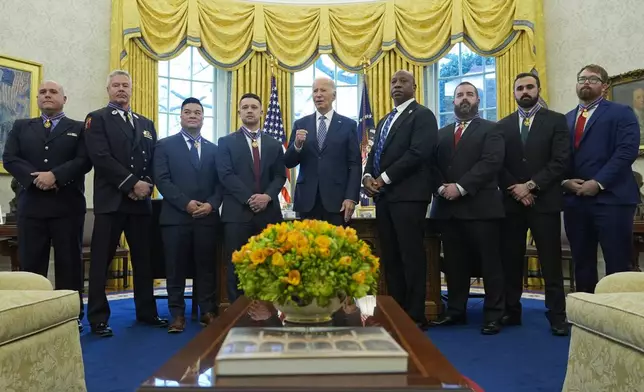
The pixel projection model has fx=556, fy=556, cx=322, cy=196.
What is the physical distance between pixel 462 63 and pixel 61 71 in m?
4.89

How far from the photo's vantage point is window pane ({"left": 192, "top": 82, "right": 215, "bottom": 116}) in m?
7.44

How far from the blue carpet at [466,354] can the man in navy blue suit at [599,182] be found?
560 mm

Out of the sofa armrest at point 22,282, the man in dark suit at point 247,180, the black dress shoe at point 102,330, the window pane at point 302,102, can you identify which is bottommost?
the black dress shoe at point 102,330

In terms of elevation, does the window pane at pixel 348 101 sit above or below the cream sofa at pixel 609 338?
above

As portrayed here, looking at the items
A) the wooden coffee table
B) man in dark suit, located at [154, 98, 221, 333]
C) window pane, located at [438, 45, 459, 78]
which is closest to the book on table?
the wooden coffee table

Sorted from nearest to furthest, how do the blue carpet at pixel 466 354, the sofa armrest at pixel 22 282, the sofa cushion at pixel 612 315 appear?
the sofa cushion at pixel 612 315 → the sofa armrest at pixel 22 282 → the blue carpet at pixel 466 354

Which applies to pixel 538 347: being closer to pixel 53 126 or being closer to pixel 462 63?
pixel 53 126

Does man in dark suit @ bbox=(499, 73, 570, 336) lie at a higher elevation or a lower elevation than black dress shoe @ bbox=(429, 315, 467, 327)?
higher

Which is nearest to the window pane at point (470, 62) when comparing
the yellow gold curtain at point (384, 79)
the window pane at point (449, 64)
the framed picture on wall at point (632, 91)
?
the window pane at point (449, 64)

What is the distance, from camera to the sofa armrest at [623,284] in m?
2.15

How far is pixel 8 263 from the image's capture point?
5.70 meters

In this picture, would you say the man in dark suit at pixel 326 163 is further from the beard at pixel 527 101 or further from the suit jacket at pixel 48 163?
the suit jacket at pixel 48 163

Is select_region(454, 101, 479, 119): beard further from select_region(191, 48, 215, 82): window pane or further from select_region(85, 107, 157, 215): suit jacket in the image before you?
select_region(191, 48, 215, 82): window pane

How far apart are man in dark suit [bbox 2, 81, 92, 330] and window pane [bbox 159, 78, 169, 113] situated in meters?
3.70
